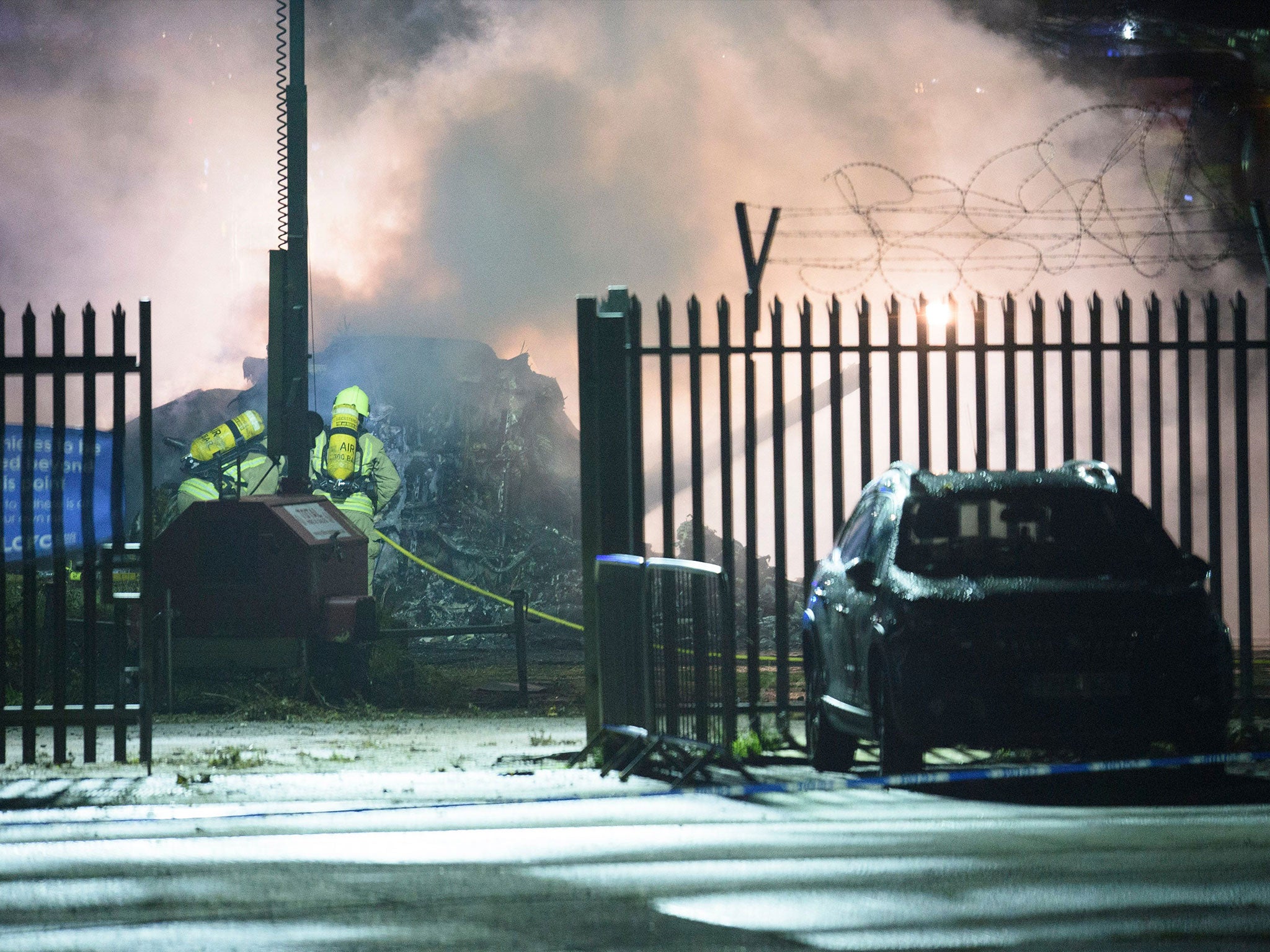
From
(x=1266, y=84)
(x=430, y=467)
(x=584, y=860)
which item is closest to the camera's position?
(x=584, y=860)

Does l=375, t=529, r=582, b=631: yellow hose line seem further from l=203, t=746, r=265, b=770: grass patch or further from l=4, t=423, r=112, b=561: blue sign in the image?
l=4, t=423, r=112, b=561: blue sign

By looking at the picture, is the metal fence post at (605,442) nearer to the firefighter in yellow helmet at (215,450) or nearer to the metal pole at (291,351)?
the metal pole at (291,351)

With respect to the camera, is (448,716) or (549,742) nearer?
(549,742)

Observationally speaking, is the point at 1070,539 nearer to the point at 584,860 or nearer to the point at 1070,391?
the point at 1070,391

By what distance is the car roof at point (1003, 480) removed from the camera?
28.5ft

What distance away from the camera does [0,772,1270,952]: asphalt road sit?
4.98 metres

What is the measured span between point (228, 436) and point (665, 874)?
894 inches

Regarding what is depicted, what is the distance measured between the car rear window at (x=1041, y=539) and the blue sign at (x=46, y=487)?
454 cm

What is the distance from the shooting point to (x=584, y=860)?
6.33 m

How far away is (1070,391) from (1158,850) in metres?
4.06

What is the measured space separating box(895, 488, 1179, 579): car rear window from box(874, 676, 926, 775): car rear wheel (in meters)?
0.67

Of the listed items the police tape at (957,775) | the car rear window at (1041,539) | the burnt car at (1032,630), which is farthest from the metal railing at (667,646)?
the car rear window at (1041,539)

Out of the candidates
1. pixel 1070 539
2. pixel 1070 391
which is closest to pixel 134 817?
pixel 1070 539

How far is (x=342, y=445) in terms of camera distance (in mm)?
28844
